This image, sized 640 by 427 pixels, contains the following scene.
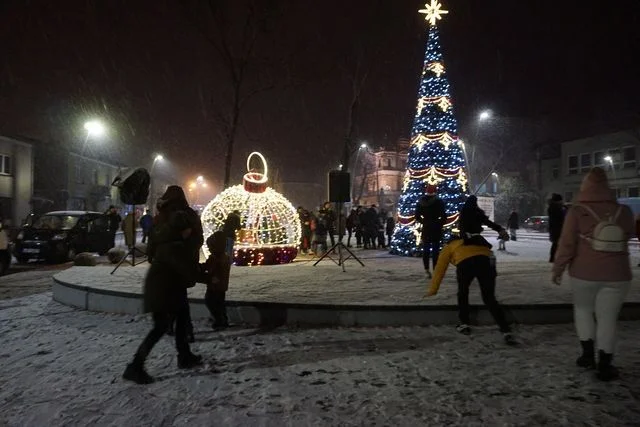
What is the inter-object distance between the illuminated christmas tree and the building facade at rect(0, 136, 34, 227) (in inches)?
1262

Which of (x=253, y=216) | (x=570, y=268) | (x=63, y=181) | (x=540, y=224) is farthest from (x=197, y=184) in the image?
(x=570, y=268)

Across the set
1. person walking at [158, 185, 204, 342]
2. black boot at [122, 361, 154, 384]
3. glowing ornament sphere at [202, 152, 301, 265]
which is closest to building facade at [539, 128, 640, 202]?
glowing ornament sphere at [202, 152, 301, 265]

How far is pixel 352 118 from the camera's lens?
21859mm

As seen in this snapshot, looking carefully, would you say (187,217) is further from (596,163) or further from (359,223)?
Result: (596,163)

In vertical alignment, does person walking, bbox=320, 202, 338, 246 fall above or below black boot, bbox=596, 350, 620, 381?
above

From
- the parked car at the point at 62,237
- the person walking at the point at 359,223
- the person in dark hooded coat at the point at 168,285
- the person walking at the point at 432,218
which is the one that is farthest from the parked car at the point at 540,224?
the person in dark hooded coat at the point at 168,285

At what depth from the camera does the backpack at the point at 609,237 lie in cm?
423

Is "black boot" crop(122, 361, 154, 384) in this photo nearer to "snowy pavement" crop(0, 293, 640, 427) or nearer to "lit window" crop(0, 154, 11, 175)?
"snowy pavement" crop(0, 293, 640, 427)

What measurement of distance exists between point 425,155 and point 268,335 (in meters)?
9.73

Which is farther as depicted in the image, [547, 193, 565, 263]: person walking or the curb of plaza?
[547, 193, 565, 263]: person walking

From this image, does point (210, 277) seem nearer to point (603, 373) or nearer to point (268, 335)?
point (268, 335)

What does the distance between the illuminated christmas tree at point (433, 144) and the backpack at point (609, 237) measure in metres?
9.74

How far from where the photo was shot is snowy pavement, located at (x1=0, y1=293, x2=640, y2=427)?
364 cm

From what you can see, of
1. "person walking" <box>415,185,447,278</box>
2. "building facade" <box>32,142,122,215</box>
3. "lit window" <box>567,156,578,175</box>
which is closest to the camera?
"person walking" <box>415,185,447,278</box>
